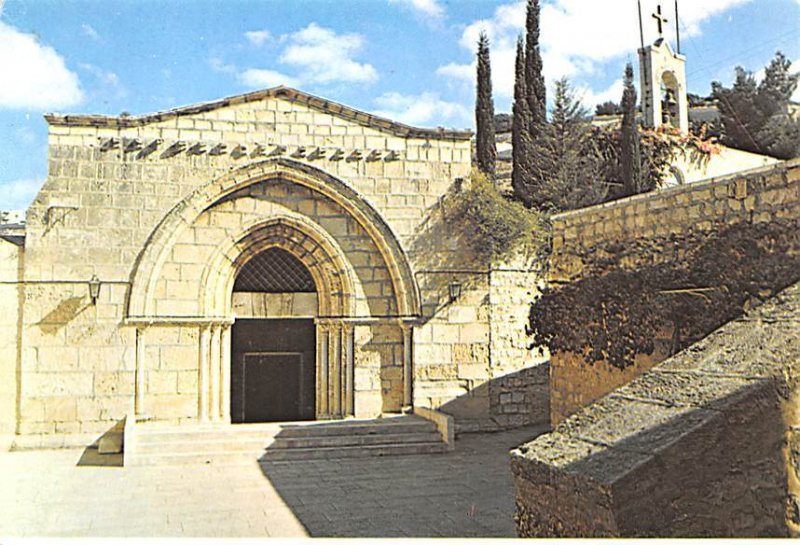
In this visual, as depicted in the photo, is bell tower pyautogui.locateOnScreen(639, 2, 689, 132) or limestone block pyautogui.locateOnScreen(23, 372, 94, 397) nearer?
limestone block pyautogui.locateOnScreen(23, 372, 94, 397)

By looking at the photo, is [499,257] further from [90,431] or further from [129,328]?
[90,431]

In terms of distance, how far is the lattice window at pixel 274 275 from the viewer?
10695mm

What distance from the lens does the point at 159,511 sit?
6504 mm

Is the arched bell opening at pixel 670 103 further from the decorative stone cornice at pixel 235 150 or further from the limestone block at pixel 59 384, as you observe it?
the limestone block at pixel 59 384

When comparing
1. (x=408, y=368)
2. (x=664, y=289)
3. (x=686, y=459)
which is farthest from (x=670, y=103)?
(x=686, y=459)

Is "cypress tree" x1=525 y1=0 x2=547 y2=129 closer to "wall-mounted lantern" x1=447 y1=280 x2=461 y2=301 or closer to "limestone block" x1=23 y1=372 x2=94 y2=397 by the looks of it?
"wall-mounted lantern" x1=447 y1=280 x2=461 y2=301

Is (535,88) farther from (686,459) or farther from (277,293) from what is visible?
(686,459)

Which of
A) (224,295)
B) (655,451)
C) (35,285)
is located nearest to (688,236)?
Result: (655,451)

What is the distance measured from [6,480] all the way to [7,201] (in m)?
2.89

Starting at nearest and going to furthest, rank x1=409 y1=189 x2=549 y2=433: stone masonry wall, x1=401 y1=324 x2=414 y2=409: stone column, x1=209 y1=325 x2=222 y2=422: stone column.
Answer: x1=209 y1=325 x2=222 y2=422: stone column < x1=401 y1=324 x2=414 y2=409: stone column < x1=409 y1=189 x2=549 y2=433: stone masonry wall

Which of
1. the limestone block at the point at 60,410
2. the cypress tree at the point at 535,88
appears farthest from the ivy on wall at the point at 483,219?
the limestone block at the point at 60,410

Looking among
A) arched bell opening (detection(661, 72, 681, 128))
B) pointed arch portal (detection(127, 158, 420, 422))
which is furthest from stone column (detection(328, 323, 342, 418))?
arched bell opening (detection(661, 72, 681, 128))

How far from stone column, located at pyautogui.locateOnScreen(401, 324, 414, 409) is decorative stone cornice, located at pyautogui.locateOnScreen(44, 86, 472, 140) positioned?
9.19ft

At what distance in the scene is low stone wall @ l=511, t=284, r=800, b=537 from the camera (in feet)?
11.6
